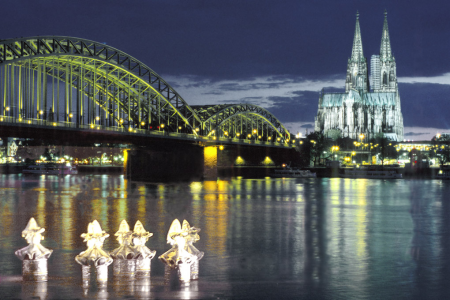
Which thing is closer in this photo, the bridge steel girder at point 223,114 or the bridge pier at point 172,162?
the bridge pier at point 172,162

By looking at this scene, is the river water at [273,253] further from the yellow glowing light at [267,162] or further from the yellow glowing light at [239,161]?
the yellow glowing light at [267,162]

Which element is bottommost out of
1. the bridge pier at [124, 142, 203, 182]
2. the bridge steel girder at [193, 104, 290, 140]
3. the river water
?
the river water

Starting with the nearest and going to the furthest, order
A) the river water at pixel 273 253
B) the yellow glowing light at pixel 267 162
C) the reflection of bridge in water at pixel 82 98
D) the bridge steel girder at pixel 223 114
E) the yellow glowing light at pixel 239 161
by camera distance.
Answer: the river water at pixel 273 253
the reflection of bridge in water at pixel 82 98
the bridge steel girder at pixel 223 114
the yellow glowing light at pixel 239 161
the yellow glowing light at pixel 267 162

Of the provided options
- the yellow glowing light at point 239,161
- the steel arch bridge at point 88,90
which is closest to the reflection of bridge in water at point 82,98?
the steel arch bridge at point 88,90

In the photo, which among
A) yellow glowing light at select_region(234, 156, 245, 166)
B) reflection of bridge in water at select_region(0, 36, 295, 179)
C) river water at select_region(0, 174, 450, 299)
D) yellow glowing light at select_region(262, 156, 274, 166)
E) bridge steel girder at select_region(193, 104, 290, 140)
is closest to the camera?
river water at select_region(0, 174, 450, 299)

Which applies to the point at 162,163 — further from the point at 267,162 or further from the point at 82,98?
the point at 267,162

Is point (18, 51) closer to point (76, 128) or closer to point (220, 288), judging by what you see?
point (76, 128)

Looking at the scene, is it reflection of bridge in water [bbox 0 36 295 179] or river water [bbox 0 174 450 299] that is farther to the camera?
reflection of bridge in water [bbox 0 36 295 179]

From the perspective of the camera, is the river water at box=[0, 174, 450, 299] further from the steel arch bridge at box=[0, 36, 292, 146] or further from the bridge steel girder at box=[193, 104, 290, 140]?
the bridge steel girder at box=[193, 104, 290, 140]

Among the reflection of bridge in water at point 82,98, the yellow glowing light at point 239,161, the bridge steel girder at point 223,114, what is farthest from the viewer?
the yellow glowing light at point 239,161

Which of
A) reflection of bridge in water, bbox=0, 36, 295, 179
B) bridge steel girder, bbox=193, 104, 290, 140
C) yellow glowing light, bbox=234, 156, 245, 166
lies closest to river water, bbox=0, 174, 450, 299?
reflection of bridge in water, bbox=0, 36, 295, 179

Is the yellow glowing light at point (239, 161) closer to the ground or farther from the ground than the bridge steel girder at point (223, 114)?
closer to the ground

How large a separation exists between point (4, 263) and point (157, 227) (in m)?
9.22

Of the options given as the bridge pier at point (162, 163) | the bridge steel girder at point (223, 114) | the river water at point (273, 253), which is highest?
the bridge steel girder at point (223, 114)
